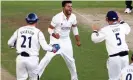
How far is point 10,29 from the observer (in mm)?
22219

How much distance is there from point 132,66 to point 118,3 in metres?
21.5

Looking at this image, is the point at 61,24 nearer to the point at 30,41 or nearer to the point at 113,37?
the point at 30,41

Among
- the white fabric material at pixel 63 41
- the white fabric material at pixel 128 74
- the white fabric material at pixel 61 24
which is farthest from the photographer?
the white fabric material at pixel 61 24

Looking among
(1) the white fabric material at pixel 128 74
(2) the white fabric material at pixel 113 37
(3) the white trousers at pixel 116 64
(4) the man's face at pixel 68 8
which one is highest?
(4) the man's face at pixel 68 8

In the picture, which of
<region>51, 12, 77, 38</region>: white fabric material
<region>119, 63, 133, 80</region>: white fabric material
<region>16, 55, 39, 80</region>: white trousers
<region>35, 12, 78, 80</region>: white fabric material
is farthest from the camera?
<region>51, 12, 77, 38</region>: white fabric material

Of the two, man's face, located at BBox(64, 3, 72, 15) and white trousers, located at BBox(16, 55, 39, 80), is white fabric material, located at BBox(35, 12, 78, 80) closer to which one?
man's face, located at BBox(64, 3, 72, 15)

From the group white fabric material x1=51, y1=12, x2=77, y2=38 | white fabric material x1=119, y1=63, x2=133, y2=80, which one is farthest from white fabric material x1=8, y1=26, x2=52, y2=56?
white fabric material x1=119, y1=63, x2=133, y2=80

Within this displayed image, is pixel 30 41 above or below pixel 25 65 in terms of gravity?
above

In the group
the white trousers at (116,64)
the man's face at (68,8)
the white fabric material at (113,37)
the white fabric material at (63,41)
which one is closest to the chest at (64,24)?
the white fabric material at (63,41)

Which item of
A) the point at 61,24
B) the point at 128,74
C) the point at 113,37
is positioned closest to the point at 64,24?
the point at 61,24

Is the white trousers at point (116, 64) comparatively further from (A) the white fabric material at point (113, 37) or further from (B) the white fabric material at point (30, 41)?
(B) the white fabric material at point (30, 41)

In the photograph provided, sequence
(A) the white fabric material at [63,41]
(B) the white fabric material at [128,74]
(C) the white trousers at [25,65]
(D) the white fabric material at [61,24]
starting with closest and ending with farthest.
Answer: (B) the white fabric material at [128,74], (C) the white trousers at [25,65], (A) the white fabric material at [63,41], (D) the white fabric material at [61,24]

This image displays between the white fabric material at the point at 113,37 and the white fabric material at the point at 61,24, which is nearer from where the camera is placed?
the white fabric material at the point at 113,37

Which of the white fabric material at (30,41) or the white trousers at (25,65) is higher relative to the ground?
the white fabric material at (30,41)
